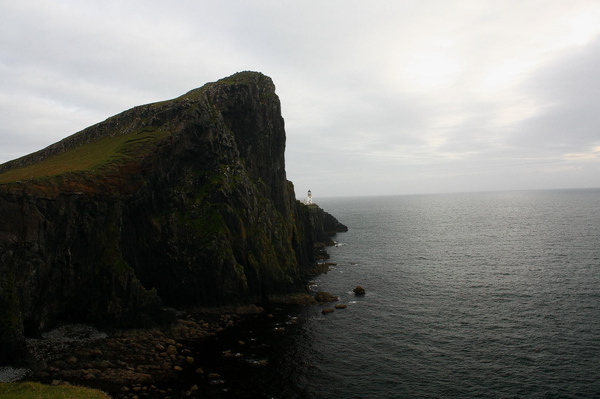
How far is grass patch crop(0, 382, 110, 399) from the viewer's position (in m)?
26.2

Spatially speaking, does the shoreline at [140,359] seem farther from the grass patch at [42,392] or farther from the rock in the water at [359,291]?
the rock in the water at [359,291]

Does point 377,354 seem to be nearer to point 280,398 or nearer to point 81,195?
point 280,398

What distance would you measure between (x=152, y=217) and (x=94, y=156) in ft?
51.6

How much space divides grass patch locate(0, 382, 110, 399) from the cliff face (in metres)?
8.81

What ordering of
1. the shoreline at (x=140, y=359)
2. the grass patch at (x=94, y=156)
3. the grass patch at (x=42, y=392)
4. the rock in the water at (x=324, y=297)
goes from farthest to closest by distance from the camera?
the rock in the water at (x=324, y=297) < the grass patch at (x=94, y=156) < the shoreline at (x=140, y=359) < the grass patch at (x=42, y=392)

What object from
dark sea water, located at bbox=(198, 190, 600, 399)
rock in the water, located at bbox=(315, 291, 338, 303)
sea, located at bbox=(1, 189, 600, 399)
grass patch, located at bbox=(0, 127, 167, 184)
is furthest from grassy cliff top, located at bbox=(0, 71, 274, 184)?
rock in the water, located at bbox=(315, 291, 338, 303)

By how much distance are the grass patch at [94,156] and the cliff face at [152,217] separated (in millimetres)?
351

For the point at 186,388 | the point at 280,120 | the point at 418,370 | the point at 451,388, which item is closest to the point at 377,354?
the point at 418,370

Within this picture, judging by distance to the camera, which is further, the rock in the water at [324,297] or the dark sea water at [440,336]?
the rock in the water at [324,297]

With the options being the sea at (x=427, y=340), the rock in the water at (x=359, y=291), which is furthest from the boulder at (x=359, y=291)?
the sea at (x=427, y=340)

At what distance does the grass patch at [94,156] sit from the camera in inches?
2021

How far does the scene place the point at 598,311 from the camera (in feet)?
163

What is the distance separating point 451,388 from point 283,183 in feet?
191

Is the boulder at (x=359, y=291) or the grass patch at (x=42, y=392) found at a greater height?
the grass patch at (x=42, y=392)
